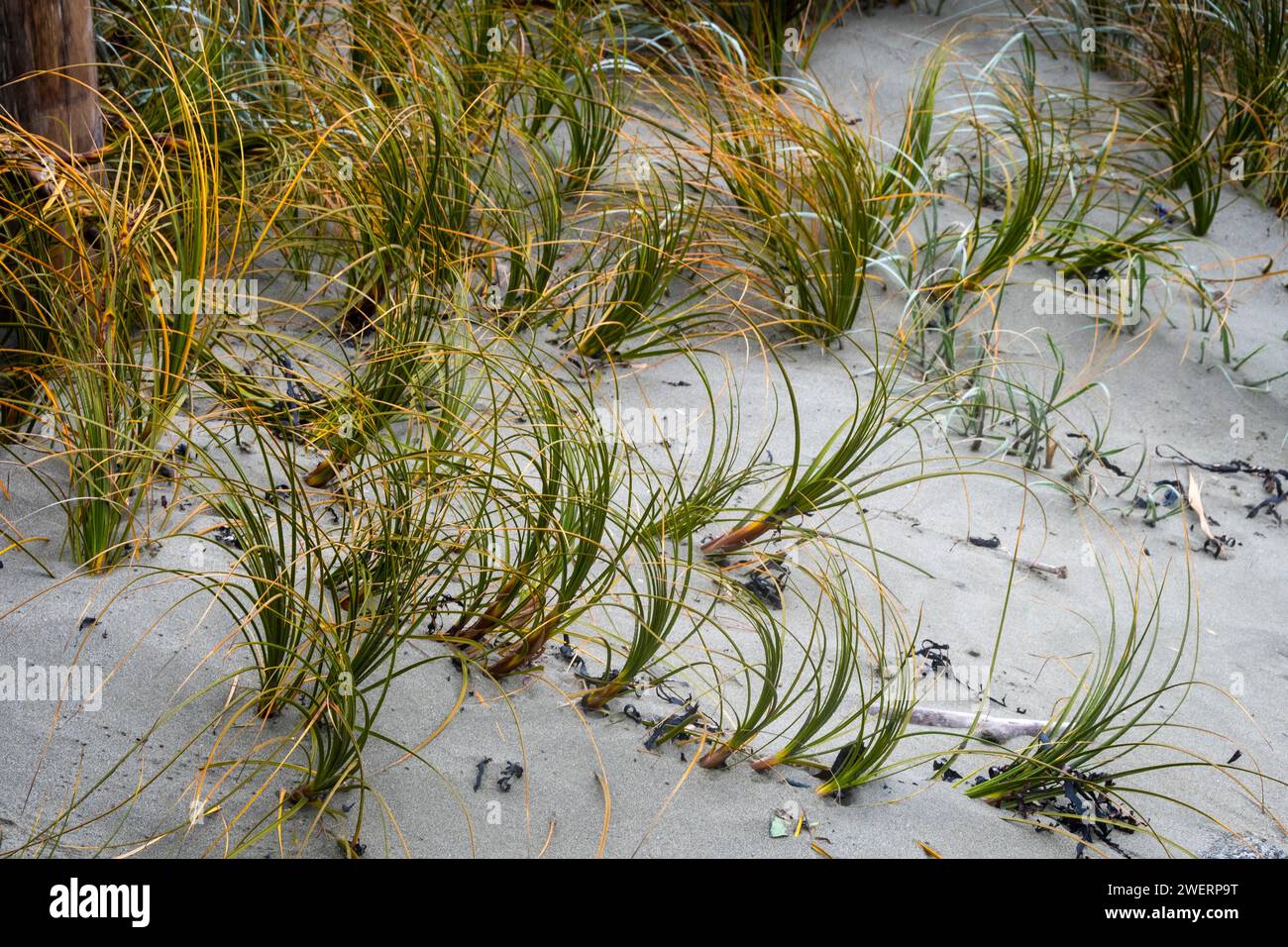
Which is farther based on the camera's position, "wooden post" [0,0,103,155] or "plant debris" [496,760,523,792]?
"wooden post" [0,0,103,155]

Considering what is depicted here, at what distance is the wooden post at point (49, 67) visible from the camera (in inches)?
111

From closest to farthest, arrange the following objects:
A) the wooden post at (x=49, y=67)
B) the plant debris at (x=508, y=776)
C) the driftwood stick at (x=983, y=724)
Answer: the plant debris at (x=508, y=776) → the driftwood stick at (x=983, y=724) → the wooden post at (x=49, y=67)

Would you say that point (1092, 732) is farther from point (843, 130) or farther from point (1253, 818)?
point (843, 130)

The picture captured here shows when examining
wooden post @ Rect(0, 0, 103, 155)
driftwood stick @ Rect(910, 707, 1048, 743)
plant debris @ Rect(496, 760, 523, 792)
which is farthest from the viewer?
wooden post @ Rect(0, 0, 103, 155)

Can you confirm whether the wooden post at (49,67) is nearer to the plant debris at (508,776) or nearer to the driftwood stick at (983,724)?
the plant debris at (508,776)

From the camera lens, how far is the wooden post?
2.81m

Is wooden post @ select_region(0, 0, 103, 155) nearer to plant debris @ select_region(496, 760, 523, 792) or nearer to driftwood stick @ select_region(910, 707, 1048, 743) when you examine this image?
plant debris @ select_region(496, 760, 523, 792)

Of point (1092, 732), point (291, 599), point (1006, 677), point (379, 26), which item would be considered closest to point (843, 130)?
point (379, 26)

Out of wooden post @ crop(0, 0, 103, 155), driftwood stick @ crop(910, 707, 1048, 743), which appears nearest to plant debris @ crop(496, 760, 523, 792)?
driftwood stick @ crop(910, 707, 1048, 743)

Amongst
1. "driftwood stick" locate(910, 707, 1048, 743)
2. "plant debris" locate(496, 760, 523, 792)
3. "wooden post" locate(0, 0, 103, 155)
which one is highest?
"wooden post" locate(0, 0, 103, 155)

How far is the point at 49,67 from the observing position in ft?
9.45

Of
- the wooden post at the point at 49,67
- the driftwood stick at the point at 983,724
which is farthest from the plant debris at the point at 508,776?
the wooden post at the point at 49,67

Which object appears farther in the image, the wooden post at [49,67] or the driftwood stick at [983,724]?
the wooden post at [49,67]
